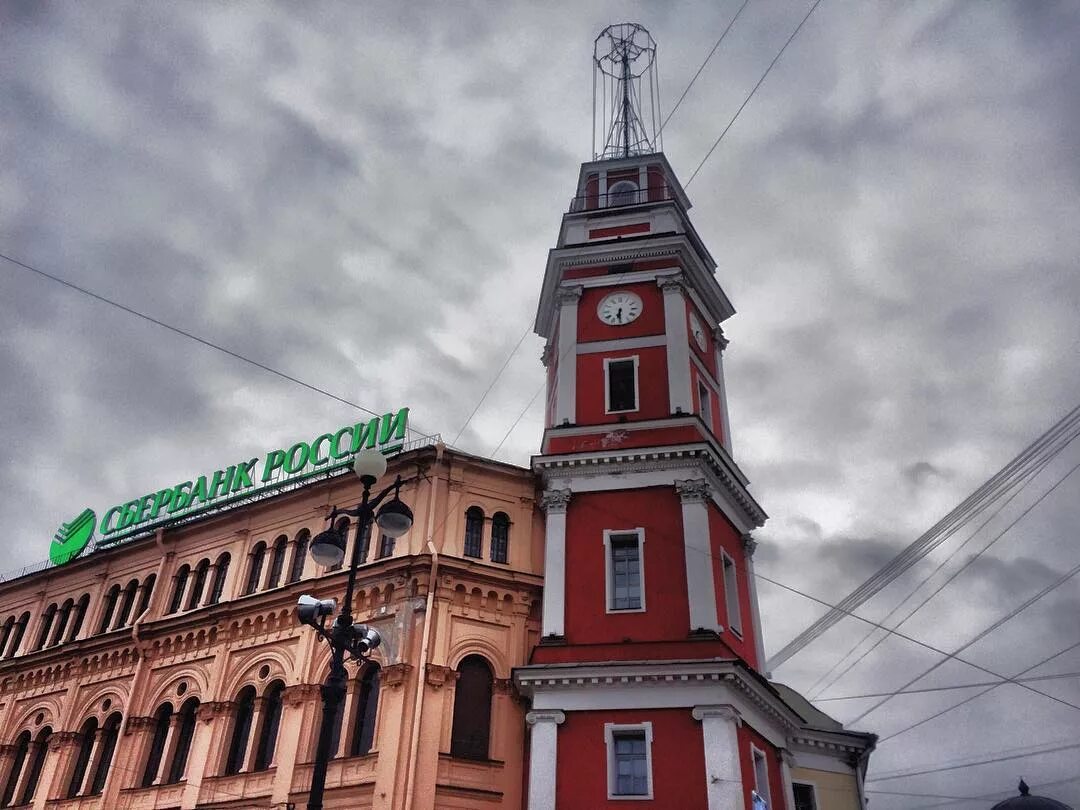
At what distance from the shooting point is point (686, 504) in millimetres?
25219

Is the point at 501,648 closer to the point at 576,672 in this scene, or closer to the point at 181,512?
the point at 576,672

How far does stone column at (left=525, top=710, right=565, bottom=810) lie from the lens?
843 inches

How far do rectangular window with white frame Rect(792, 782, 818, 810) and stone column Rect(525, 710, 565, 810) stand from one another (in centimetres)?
913

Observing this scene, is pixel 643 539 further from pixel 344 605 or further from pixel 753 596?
pixel 344 605

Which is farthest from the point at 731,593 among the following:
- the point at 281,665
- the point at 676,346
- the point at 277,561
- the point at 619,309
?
the point at 277,561

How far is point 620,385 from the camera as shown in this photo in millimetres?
28469

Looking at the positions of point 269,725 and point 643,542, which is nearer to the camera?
point 643,542

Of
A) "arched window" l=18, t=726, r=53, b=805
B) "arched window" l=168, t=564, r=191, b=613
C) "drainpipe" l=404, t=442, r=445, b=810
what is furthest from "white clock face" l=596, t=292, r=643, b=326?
"arched window" l=18, t=726, r=53, b=805

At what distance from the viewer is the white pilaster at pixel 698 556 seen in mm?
23375

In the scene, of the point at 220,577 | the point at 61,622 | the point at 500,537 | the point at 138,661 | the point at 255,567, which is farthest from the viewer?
the point at 61,622

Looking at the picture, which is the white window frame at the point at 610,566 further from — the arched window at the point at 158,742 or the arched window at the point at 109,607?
the arched window at the point at 109,607

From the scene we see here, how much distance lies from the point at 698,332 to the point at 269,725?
17948mm

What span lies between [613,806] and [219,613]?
13917 millimetres

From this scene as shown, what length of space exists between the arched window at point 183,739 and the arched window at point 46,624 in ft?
32.3
